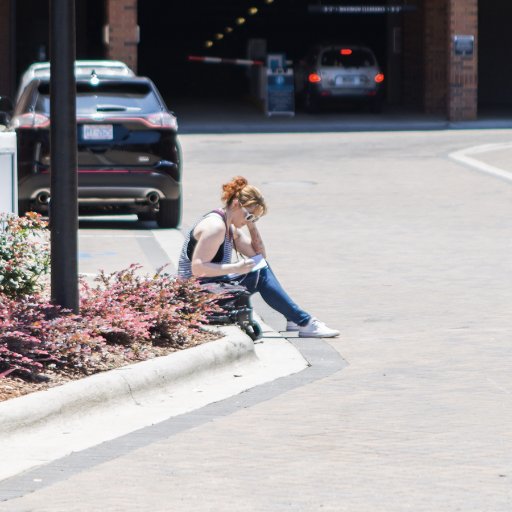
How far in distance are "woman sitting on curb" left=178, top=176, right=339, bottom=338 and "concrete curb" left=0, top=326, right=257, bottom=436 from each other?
727 millimetres

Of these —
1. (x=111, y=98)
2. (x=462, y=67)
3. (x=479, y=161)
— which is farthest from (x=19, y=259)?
(x=462, y=67)

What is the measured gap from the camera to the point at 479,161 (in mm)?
25781

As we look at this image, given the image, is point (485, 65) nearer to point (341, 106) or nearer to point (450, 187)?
point (341, 106)

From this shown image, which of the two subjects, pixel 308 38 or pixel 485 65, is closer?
pixel 485 65

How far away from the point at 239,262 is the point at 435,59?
29.5 metres

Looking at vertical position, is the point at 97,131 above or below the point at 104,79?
below

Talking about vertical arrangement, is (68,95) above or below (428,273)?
above

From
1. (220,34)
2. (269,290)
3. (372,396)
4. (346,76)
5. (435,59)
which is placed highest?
(220,34)

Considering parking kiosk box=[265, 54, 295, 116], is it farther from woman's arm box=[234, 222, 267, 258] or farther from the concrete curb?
the concrete curb

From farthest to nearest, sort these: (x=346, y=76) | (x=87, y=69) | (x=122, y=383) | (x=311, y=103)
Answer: (x=311, y=103)
(x=346, y=76)
(x=87, y=69)
(x=122, y=383)

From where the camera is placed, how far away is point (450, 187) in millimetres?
21891

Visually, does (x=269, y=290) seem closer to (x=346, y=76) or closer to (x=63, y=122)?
(x=63, y=122)

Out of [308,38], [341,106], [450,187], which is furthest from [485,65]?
[450,187]

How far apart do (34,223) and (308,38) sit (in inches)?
1912
